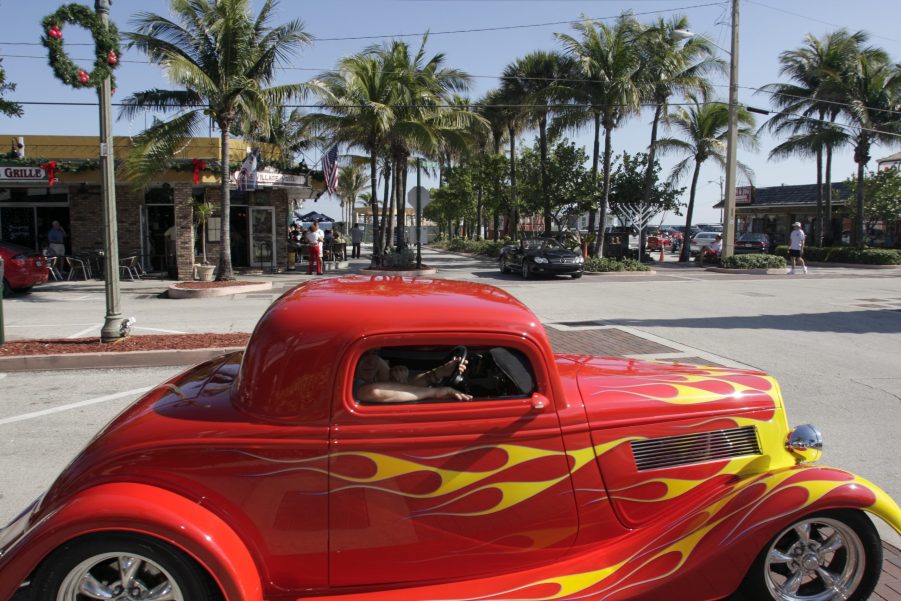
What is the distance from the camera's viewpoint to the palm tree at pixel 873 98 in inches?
1123

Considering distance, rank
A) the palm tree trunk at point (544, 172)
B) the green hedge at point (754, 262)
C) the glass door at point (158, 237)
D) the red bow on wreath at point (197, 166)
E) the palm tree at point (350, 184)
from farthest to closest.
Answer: the palm tree at point (350, 184) < the palm tree trunk at point (544, 172) < the green hedge at point (754, 262) < the glass door at point (158, 237) < the red bow on wreath at point (197, 166)

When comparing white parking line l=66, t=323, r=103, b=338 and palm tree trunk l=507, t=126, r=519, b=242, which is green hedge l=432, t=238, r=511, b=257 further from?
white parking line l=66, t=323, r=103, b=338

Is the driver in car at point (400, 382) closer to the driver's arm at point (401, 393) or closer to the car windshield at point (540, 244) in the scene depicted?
the driver's arm at point (401, 393)

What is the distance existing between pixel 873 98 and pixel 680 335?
25.3 metres

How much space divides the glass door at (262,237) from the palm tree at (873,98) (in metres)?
24.7

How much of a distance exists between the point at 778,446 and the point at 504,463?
1453 millimetres

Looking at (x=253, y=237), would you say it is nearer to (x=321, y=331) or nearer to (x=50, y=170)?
(x=50, y=170)

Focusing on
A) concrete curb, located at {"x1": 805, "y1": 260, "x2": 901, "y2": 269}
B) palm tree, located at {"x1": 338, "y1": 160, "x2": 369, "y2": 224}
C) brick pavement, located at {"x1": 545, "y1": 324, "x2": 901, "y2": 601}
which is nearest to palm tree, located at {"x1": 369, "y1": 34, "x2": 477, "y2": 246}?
brick pavement, located at {"x1": 545, "y1": 324, "x2": 901, "y2": 601}

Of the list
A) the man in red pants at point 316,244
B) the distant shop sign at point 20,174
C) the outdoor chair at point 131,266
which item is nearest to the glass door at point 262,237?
the man in red pants at point 316,244

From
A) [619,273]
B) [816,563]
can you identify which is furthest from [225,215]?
[816,563]

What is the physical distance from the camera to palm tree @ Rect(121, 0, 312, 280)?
53.3 feet

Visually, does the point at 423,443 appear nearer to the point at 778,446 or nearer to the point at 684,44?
the point at 778,446

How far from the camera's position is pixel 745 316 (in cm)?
1253

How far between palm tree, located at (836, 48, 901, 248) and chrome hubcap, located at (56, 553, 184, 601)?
32.7 metres
